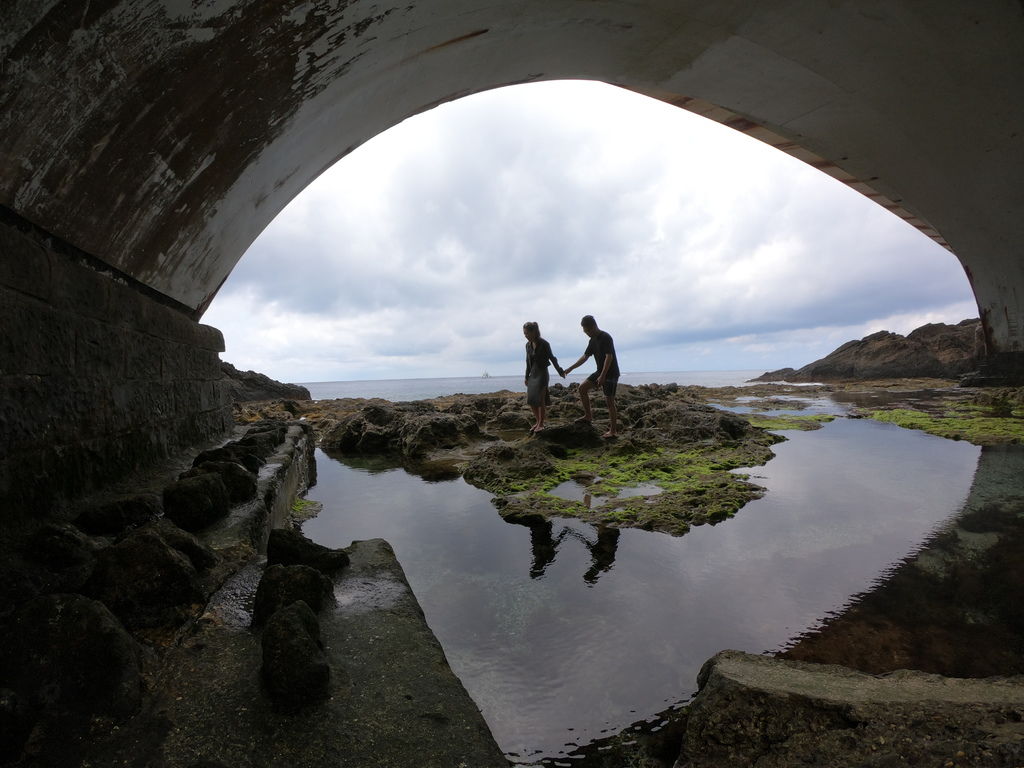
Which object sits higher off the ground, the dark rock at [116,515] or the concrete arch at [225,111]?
the concrete arch at [225,111]

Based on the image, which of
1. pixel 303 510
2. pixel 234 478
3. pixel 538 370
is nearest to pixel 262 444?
pixel 303 510

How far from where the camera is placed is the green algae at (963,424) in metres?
7.34

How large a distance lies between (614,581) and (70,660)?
2.56 metres

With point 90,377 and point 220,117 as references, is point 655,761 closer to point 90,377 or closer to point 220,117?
point 90,377

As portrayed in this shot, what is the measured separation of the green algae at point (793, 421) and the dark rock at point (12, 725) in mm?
10340

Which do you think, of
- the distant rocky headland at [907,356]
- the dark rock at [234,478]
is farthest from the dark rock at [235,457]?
the distant rocky headland at [907,356]

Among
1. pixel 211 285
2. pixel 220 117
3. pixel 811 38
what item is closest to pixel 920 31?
pixel 811 38

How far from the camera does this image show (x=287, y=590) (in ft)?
6.84

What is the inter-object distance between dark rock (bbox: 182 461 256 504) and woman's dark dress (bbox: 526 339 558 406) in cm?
543

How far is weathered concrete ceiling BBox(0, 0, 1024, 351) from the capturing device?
2107 mm

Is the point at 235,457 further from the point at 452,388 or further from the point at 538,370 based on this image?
the point at 452,388

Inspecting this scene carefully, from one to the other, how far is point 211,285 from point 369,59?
9.63ft

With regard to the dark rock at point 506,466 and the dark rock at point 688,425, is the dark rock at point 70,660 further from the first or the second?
the dark rock at point 688,425

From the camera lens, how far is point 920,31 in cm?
489
